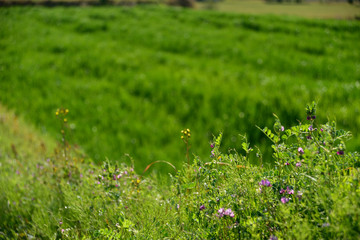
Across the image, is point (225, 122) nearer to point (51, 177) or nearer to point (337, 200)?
point (51, 177)

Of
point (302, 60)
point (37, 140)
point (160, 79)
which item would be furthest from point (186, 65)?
point (37, 140)

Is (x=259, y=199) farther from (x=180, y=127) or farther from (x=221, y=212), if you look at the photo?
(x=180, y=127)

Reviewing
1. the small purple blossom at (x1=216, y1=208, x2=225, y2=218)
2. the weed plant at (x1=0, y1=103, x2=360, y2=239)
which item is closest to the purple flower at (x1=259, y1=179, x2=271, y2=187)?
the weed plant at (x1=0, y1=103, x2=360, y2=239)

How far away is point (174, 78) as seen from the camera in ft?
30.7

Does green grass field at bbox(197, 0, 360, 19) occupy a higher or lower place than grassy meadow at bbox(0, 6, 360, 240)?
higher

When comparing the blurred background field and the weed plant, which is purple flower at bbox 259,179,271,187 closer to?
the weed plant

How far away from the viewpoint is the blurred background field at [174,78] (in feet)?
21.3

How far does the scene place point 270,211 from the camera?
1.72 metres

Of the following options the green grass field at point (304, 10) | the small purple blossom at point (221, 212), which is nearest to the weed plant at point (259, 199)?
the small purple blossom at point (221, 212)

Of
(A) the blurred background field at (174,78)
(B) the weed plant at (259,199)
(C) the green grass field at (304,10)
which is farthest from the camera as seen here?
(C) the green grass field at (304,10)

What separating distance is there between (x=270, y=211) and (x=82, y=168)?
2503mm

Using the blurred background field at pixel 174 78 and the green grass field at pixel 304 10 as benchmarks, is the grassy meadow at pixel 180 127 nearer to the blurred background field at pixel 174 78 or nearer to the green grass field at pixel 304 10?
the blurred background field at pixel 174 78

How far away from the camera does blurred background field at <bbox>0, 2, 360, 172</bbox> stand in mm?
6480

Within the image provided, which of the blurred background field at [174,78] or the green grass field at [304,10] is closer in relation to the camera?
the blurred background field at [174,78]
